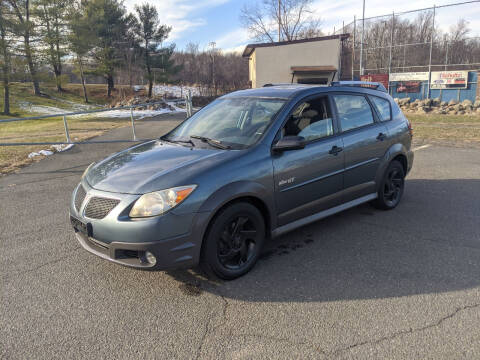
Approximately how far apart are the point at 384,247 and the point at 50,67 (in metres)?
49.9

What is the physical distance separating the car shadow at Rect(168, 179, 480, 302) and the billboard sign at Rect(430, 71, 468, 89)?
843 inches

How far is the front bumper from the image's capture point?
2.88m

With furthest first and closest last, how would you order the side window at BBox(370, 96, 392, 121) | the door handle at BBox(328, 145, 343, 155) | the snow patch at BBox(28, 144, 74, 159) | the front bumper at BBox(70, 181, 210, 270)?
the snow patch at BBox(28, 144, 74, 159) → the side window at BBox(370, 96, 392, 121) → the door handle at BBox(328, 145, 343, 155) → the front bumper at BBox(70, 181, 210, 270)

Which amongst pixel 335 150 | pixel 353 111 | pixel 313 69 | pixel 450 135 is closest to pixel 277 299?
pixel 335 150

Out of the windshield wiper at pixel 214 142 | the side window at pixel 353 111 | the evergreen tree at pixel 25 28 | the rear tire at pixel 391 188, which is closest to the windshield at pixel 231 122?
the windshield wiper at pixel 214 142

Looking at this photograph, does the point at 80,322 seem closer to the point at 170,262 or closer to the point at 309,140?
the point at 170,262

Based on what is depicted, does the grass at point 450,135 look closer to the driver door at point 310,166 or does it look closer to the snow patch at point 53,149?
the driver door at point 310,166

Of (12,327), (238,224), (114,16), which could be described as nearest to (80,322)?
(12,327)

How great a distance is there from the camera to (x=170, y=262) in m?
2.96

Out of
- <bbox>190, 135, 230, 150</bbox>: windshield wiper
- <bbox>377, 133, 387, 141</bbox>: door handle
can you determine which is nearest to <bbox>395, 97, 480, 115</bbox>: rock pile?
<bbox>377, 133, 387, 141</bbox>: door handle

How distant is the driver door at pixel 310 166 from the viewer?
3.66 metres

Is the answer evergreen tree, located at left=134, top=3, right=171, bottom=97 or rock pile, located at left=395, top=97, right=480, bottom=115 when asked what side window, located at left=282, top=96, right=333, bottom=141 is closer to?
rock pile, located at left=395, top=97, right=480, bottom=115

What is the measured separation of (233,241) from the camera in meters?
3.36

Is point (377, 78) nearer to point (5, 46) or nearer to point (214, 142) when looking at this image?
point (214, 142)
